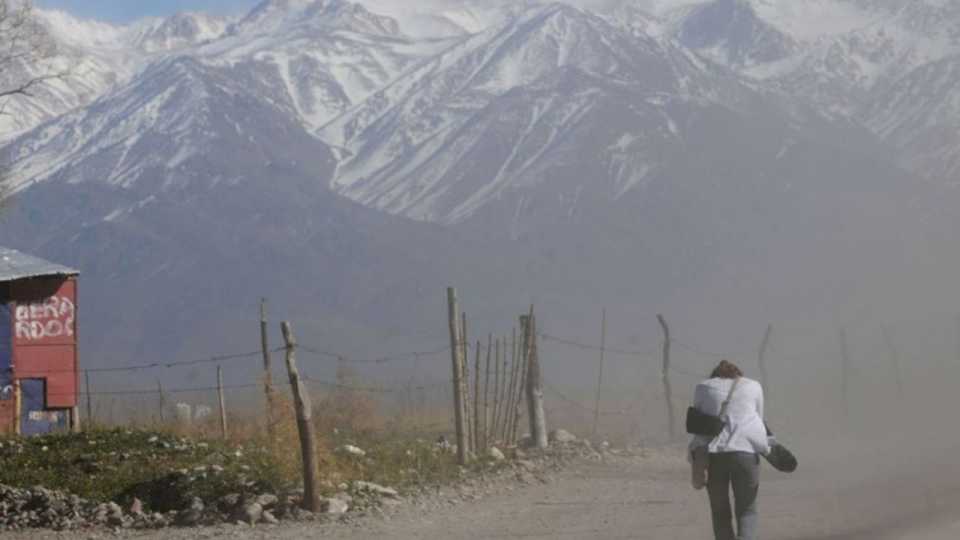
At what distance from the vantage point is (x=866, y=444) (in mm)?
36812

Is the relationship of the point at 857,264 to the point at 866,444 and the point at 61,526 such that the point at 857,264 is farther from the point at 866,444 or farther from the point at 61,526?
the point at 61,526

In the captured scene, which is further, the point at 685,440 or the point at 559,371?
the point at 559,371

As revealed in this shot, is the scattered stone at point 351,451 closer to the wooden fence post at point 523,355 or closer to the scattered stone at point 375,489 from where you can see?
the scattered stone at point 375,489

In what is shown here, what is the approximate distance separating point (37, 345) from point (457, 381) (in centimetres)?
1023

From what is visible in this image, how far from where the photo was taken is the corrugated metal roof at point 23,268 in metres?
33.5

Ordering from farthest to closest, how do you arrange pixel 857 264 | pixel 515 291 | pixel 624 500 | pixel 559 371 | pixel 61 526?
pixel 515 291, pixel 857 264, pixel 559 371, pixel 624 500, pixel 61 526

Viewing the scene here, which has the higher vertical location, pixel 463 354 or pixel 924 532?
pixel 463 354

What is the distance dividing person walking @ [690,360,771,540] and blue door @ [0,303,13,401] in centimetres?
1972

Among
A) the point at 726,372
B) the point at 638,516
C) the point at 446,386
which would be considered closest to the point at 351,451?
the point at 638,516

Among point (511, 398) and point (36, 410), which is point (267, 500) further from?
point (36, 410)

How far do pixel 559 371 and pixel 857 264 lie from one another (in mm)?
57735

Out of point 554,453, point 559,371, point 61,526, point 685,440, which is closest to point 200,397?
point 559,371

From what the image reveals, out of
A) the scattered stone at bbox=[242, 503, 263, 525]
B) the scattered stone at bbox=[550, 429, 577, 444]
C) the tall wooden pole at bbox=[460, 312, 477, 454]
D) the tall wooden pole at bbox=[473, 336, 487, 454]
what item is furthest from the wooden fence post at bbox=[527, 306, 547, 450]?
the scattered stone at bbox=[242, 503, 263, 525]

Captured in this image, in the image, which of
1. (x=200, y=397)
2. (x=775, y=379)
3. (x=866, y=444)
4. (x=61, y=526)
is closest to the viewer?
(x=61, y=526)
